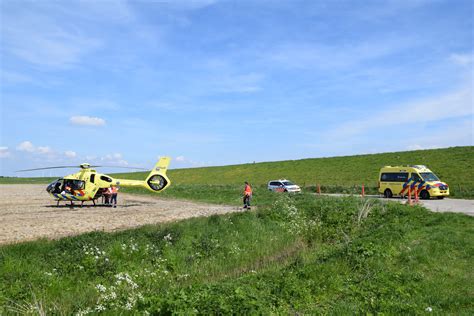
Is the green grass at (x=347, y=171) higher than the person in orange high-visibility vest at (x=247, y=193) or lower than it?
higher

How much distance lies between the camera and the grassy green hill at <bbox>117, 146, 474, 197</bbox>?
141 feet

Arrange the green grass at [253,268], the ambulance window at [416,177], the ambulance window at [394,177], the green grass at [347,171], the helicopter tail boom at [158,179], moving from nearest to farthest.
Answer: the green grass at [253,268]
the helicopter tail boom at [158,179]
the ambulance window at [416,177]
the ambulance window at [394,177]
the green grass at [347,171]

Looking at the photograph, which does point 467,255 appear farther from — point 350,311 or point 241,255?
point 241,255

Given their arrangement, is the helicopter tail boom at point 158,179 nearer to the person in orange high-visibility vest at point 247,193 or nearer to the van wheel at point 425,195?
the person in orange high-visibility vest at point 247,193

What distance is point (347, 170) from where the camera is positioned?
57.9 meters

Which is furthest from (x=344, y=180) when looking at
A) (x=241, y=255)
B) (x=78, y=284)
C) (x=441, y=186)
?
(x=78, y=284)

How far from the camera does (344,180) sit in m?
50.7

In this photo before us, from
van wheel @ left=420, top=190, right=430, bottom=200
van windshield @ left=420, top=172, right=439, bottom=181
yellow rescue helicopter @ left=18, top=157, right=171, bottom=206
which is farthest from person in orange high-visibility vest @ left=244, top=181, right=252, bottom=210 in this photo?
van windshield @ left=420, top=172, right=439, bottom=181

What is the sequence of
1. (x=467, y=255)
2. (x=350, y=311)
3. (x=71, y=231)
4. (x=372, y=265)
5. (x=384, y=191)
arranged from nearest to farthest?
(x=350, y=311), (x=372, y=265), (x=467, y=255), (x=71, y=231), (x=384, y=191)

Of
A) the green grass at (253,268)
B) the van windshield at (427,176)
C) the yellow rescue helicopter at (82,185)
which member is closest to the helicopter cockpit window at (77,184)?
the yellow rescue helicopter at (82,185)

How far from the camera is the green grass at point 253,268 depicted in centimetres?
800

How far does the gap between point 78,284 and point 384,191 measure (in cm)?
2917

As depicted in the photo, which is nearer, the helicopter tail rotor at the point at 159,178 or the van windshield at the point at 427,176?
the helicopter tail rotor at the point at 159,178

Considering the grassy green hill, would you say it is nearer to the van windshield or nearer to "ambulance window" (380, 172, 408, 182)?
the van windshield
